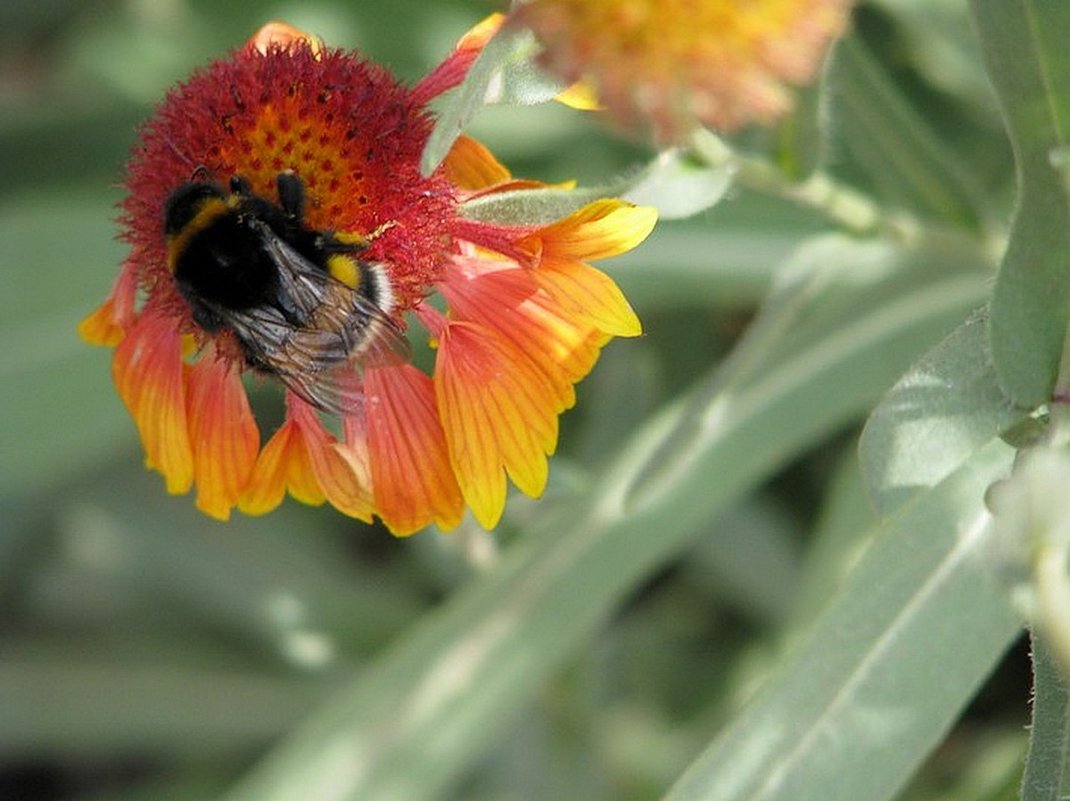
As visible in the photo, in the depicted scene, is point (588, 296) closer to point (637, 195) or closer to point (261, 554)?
point (637, 195)

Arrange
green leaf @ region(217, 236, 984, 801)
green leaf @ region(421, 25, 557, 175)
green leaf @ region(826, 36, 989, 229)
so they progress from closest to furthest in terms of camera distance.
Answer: green leaf @ region(421, 25, 557, 175)
green leaf @ region(826, 36, 989, 229)
green leaf @ region(217, 236, 984, 801)

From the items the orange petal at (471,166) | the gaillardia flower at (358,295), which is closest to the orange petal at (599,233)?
the gaillardia flower at (358,295)

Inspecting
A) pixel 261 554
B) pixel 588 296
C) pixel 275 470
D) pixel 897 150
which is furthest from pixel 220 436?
pixel 261 554

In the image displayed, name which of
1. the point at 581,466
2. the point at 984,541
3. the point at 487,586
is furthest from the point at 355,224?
the point at 581,466

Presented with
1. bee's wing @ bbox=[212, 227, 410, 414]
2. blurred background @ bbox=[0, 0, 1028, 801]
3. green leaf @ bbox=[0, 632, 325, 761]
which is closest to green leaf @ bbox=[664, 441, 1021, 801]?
bee's wing @ bbox=[212, 227, 410, 414]

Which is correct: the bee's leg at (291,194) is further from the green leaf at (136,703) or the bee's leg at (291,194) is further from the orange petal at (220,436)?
the green leaf at (136,703)

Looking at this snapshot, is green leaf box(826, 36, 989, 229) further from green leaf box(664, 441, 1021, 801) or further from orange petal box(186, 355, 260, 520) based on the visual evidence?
orange petal box(186, 355, 260, 520)
